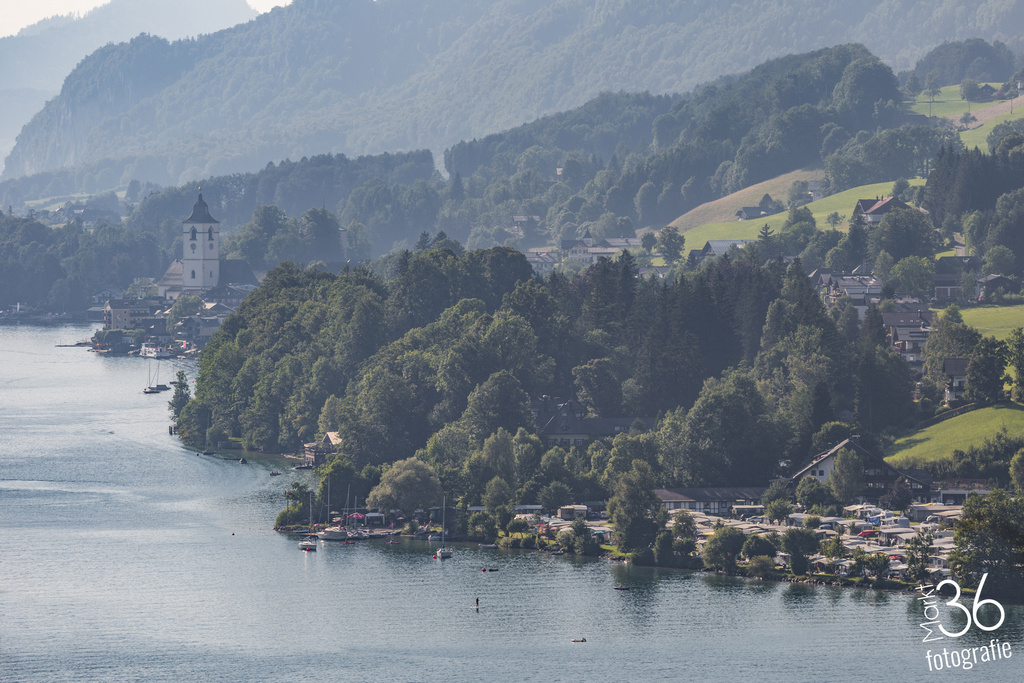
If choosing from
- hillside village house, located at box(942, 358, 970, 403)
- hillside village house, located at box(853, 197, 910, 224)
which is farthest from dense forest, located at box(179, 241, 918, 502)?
hillside village house, located at box(853, 197, 910, 224)

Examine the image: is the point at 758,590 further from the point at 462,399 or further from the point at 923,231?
the point at 923,231

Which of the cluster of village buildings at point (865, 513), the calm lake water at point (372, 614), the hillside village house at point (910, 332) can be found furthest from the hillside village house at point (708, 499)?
the hillside village house at point (910, 332)

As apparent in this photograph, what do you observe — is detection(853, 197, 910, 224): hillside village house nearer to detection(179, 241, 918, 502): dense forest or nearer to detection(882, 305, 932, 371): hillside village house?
detection(179, 241, 918, 502): dense forest

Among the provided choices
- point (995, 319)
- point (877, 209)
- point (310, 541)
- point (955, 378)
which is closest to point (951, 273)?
point (995, 319)

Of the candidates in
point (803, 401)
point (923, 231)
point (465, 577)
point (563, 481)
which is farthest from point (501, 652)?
point (923, 231)

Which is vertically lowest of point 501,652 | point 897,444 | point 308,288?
point 501,652
